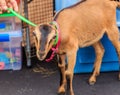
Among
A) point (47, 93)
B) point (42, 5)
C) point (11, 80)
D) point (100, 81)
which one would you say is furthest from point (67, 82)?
point (42, 5)

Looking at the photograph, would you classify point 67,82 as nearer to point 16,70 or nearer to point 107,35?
point 107,35

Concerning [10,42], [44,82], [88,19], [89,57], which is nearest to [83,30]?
[88,19]

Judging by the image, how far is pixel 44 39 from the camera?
169 centimetres

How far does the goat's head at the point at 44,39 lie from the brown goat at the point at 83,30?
3cm

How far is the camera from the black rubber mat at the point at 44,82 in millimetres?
2184

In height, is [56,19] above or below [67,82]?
above

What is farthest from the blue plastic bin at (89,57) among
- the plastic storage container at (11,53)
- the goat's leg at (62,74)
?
the plastic storage container at (11,53)

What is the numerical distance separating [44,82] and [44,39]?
27.0 inches

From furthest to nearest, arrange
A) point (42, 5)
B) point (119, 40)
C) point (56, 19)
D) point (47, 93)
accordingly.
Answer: point (42, 5), point (119, 40), point (47, 93), point (56, 19)

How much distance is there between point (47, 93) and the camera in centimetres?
216

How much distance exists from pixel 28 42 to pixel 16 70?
24cm

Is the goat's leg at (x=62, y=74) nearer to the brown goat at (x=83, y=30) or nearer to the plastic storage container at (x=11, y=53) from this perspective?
the brown goat at (x=83, y=30)

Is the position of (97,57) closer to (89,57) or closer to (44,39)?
(89,57)

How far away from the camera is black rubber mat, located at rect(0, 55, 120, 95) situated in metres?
2.18
